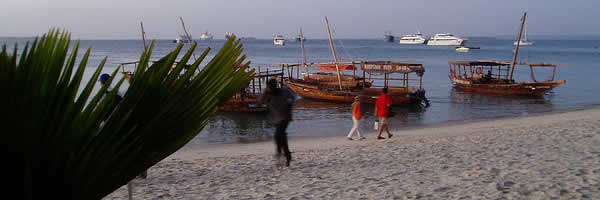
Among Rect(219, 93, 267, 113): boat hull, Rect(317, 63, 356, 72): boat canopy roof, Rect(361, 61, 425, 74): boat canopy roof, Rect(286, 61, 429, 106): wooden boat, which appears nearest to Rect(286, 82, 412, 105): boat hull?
Rect(286, 61, 429, 106): wooden boat

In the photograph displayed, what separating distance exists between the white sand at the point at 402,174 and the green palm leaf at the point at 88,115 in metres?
5.59

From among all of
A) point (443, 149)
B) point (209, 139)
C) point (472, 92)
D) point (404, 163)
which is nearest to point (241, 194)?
point (404, 163)

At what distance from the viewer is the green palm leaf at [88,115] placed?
831 millimetres

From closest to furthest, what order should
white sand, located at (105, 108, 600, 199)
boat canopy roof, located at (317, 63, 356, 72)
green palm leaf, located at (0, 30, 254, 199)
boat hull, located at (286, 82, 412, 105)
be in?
1. green palm leaf, located at (0, 30, 254, 199)
2. white sand, located at (105, 108, 600, 199)
3. boat hull, located at (286, 82, 412, 105)
4. boat canopy roof, located at (317, 63, 356, 72)

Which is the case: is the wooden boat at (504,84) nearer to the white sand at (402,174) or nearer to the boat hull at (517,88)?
the boat hull at (517,88)

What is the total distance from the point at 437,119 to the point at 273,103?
16.7 meters

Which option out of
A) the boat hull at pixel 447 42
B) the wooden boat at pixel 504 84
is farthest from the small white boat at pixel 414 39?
the wooden boat at pixel 504 84

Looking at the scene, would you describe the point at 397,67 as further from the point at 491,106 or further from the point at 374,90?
the point at 491,106

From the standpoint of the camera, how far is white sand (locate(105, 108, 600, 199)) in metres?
6.56

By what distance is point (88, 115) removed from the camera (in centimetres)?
93

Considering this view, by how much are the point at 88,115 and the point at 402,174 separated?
7.35m

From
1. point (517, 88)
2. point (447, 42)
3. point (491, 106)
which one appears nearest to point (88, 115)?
point (491, 106)

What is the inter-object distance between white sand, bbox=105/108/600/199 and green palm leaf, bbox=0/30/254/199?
5.59m

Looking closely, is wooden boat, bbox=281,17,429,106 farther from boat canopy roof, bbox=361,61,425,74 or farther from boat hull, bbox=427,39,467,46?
boat hull, bbox=427,39,467,46
